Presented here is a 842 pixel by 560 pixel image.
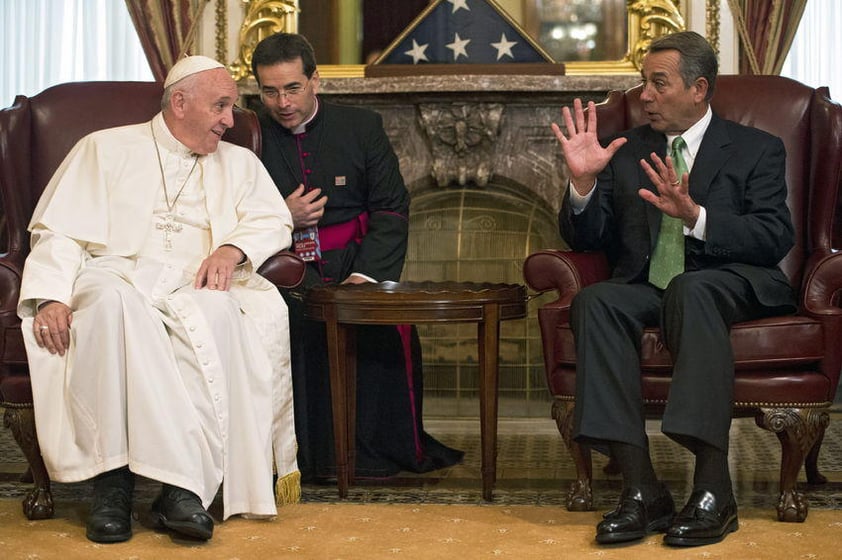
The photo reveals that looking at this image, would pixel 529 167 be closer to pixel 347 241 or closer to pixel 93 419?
pixel 347 241

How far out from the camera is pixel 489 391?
3.59m

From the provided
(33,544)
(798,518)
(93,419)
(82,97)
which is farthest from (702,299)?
(82,97)

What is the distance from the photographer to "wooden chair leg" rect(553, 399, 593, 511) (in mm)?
3420

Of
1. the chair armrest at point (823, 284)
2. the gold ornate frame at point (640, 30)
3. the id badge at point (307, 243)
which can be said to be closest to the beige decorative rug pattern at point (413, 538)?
the chair armrest at point (823, 284)

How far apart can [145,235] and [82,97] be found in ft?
2.89

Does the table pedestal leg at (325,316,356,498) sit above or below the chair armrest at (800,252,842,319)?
below

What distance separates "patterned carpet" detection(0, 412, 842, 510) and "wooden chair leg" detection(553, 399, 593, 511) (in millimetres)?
79

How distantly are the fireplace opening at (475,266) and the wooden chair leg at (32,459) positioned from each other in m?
2.47

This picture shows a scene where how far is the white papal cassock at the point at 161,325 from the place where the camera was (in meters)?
3.14

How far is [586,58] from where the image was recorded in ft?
18.4

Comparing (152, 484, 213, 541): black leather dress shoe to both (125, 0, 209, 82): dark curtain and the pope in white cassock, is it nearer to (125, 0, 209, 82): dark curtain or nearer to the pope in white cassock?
the pope in white cassock

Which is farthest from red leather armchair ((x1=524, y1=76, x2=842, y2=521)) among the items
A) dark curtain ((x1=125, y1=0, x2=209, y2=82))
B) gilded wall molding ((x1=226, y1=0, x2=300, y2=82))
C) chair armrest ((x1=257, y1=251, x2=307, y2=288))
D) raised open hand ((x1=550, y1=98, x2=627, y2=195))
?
dark curtain ((x1=125, y1=0, x2=209, y2=82))

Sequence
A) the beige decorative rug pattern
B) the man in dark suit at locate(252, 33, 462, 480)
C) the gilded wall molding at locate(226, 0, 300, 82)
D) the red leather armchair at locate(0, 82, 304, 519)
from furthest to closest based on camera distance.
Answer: the gilded wall molding at locate(226, 0, 300, 82) → the man in dark suit at locate(252, 33, 462, 480) → the red leather armchair at locate(0, 82, 304, 519) → the beige decorative rug pattern

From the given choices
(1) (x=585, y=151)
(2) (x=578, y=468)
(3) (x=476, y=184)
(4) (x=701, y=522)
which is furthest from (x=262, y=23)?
(4) (x=701, y=522)
